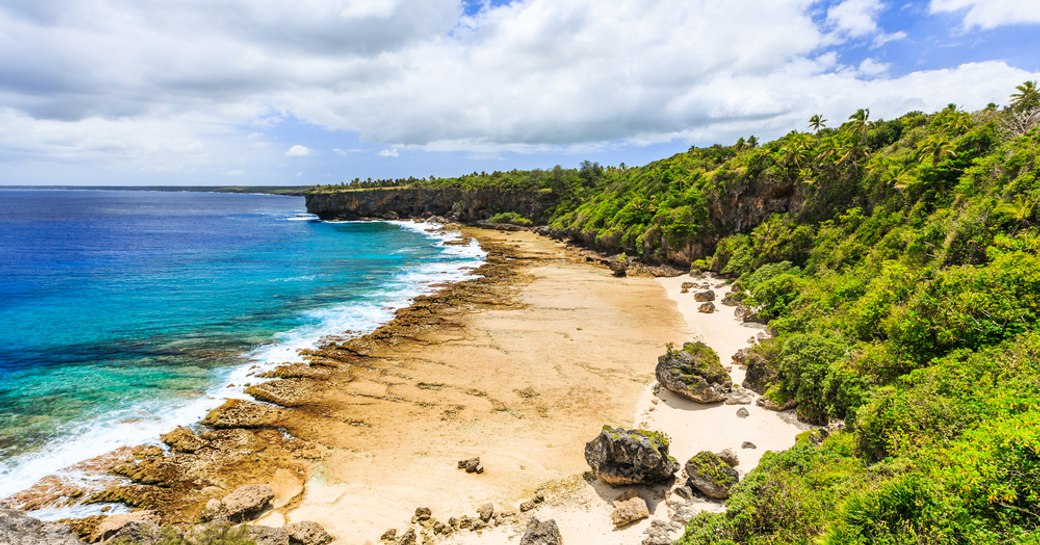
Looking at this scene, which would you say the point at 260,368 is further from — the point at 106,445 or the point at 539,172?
the point at 539,172


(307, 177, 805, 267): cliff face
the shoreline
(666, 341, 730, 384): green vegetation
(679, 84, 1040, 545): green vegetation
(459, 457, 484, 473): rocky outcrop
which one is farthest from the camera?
(307, 177, 805, 267): cliff face

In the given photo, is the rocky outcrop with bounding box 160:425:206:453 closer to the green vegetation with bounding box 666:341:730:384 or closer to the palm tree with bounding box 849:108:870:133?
the green vegetation with bounding box 666:341:730:384

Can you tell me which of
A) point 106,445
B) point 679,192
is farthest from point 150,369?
point 679,192

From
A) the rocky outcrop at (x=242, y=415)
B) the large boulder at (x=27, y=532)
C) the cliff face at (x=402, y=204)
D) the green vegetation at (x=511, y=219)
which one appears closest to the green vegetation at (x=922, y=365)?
the large boulder at (x=27, y=532)

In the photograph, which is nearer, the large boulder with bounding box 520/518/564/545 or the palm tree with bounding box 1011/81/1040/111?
the large boulder with bounding box 520/518/564/545

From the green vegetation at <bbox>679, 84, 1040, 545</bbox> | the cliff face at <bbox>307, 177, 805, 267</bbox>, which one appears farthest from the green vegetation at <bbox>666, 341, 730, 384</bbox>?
the cliff face at <bbox>307, 177, 805, 267</bbox>

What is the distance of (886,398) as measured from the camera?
593 inches

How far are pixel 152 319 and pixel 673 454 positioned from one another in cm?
4635

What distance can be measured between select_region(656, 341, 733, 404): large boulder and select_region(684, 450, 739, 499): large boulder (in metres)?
6.99

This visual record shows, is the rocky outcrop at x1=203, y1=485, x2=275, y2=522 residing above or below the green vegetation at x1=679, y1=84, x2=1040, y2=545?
below

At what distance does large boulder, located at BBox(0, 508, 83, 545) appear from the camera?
12.2 m

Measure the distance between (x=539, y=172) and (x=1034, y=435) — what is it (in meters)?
133

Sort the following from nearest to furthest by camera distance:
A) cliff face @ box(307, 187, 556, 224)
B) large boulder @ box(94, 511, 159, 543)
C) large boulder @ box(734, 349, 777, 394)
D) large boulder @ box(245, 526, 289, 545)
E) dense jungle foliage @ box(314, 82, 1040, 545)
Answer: dense jungle foliage @ box(314, 82, 1040, 545) < large boulder @ box(94, 511, 159, 543) < large boulder @ box(245, 526, 289, 545) < large boulder @ box(734, 349, 777, 394) < cliff face @ box(307, 187, 556, 224)

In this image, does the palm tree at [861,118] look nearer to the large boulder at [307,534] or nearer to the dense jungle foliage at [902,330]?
the dense jungle foliage at [902,330]
